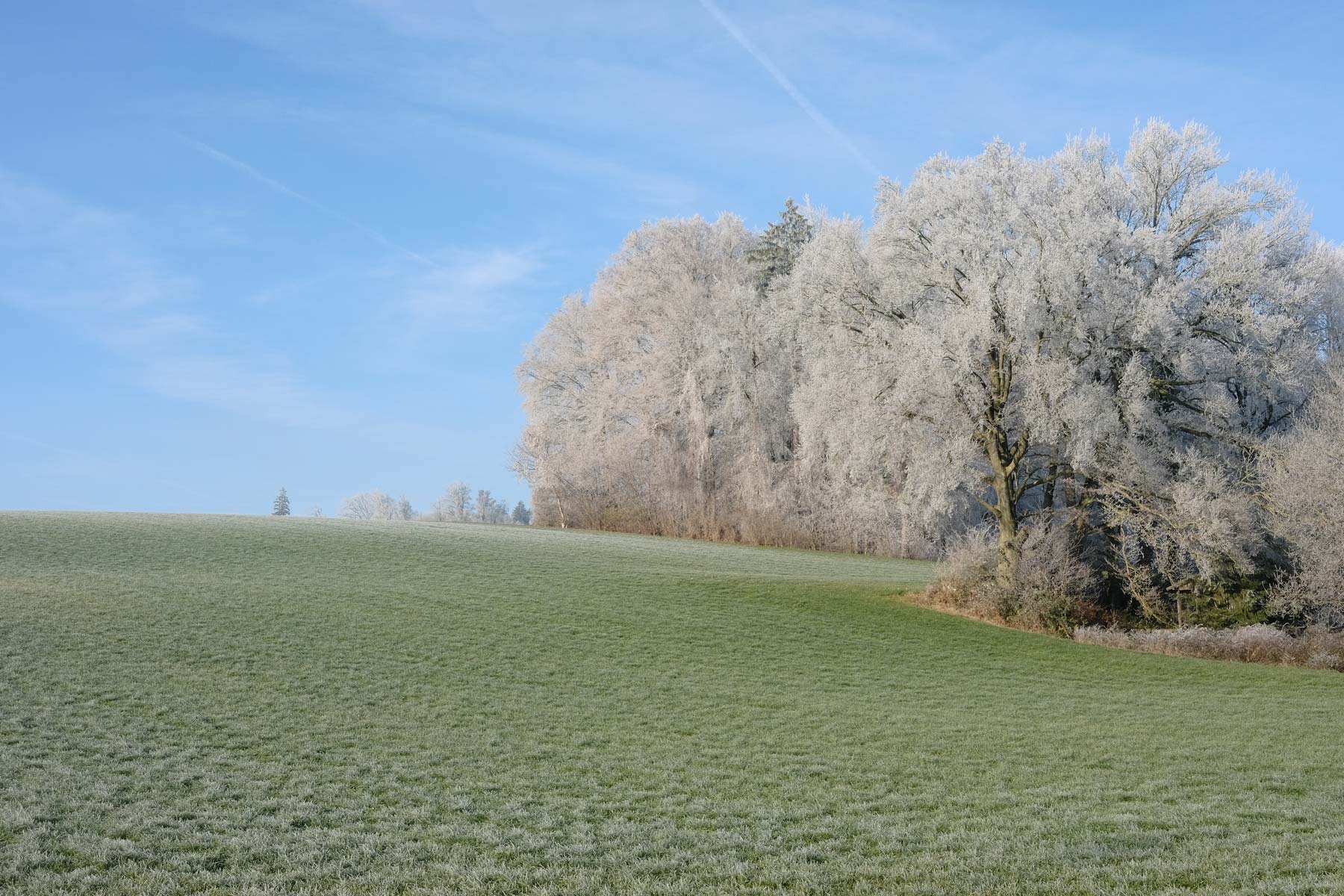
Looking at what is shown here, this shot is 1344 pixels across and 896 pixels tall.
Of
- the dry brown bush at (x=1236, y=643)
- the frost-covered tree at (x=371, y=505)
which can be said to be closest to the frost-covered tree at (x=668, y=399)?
the dry brown bush at (x=1236, y=643)

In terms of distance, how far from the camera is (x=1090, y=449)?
2344 centimetres

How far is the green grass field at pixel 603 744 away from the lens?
25.1 ft

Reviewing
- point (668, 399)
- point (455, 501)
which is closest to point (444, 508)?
point (455, 501)

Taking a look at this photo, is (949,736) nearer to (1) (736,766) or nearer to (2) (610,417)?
(1) (736,766)

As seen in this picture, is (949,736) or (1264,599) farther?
(1264,599)

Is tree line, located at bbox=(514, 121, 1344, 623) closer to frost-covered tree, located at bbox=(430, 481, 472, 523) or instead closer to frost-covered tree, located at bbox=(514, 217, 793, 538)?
Answer: frost-covered tree, located at bbox=(514, 217, 793, 538)

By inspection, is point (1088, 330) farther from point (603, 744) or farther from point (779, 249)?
point (779, 249)

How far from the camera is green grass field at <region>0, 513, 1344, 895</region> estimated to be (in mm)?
7641

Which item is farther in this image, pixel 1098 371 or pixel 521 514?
pixel 521 514

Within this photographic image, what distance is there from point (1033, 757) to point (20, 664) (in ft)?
44.3

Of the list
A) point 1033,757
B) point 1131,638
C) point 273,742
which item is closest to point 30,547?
point 273,742

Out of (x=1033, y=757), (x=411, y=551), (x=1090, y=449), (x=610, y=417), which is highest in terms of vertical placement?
(x=610, y=417)

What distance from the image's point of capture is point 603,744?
12.2 m

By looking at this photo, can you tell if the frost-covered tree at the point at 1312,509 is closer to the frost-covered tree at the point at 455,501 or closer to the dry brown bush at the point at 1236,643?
the dry brown bush at the point at 1236,643
